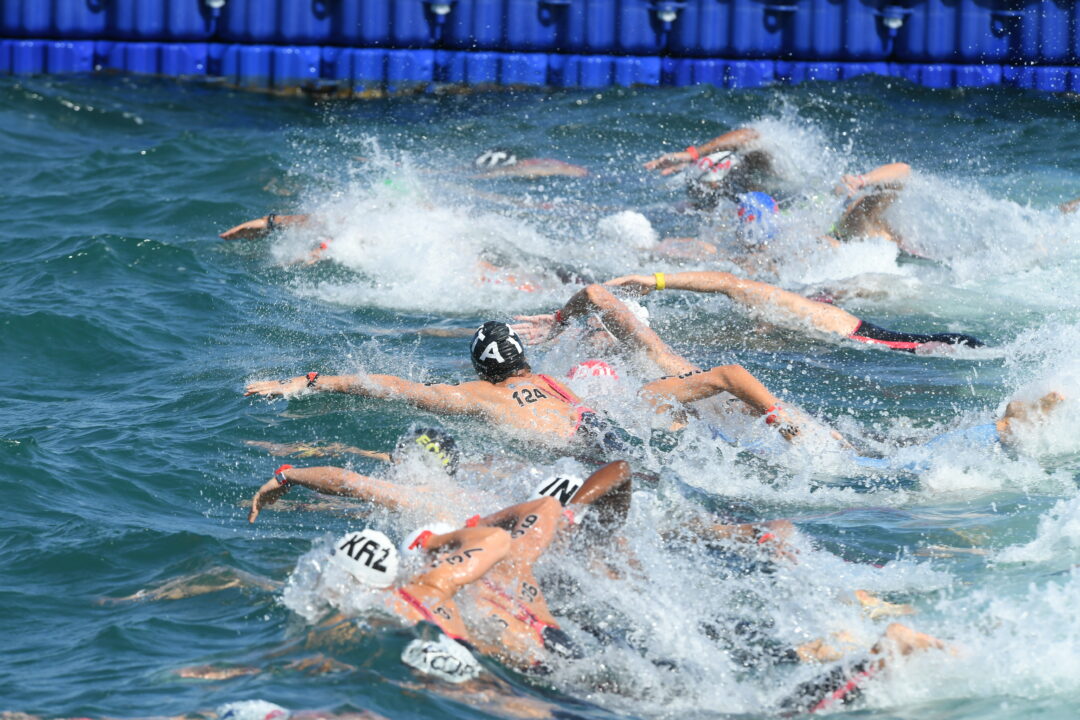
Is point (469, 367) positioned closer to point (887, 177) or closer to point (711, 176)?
point (887, 177)

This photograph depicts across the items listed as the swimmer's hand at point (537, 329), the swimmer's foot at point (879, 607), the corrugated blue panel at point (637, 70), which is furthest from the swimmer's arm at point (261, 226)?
the swimmer's foot at point (879, 607)

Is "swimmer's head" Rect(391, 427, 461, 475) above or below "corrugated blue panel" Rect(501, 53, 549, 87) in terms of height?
below

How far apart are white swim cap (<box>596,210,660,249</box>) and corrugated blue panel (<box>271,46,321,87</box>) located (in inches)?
266

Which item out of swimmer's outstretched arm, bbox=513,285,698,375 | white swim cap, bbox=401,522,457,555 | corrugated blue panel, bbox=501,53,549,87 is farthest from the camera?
corrugated blue panel, bbox=501,53,549,87

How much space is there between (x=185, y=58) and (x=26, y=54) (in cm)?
228

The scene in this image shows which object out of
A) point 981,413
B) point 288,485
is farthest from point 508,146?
point 288,485

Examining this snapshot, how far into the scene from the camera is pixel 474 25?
18.8 metres

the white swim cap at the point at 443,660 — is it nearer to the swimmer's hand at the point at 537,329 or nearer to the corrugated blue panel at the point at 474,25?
the swimmer's hand at the point at 537,329

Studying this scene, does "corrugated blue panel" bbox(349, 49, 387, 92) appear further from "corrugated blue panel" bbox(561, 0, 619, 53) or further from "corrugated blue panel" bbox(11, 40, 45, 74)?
"corrugated blue panel" bbox(11, 40, 45, 74)

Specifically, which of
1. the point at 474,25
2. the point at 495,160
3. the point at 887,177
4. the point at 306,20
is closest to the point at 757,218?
the point at 887,177

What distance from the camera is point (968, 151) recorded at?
17531 millimetres

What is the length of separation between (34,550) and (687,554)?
3904 mm

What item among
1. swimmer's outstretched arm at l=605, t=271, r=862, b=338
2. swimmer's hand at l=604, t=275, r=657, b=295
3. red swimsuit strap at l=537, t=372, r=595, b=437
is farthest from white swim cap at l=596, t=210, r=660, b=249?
red swimsuit strap at l=537, t=372, r=595, b=437

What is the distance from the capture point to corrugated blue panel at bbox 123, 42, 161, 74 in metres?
18.9
